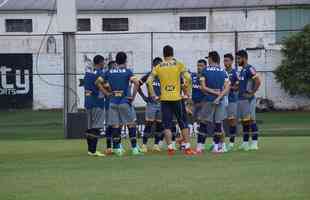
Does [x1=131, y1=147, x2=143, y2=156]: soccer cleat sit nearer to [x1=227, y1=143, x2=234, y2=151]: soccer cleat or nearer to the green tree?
[x1=227, y1=143, x2=234, y2=151]: soccer cleat

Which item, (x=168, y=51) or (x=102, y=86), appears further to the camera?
(x=102, y=86)

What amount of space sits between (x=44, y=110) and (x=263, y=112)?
433 inches

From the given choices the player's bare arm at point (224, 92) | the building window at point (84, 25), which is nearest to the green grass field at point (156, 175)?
the player's bare arm at point (224, 92)

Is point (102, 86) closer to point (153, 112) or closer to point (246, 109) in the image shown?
point (153, 112)

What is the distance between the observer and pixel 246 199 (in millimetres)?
10844

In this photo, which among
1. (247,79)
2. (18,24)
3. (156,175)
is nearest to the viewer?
(156,175)

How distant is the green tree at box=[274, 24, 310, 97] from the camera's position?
134 ft

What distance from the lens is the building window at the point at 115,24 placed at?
149ft

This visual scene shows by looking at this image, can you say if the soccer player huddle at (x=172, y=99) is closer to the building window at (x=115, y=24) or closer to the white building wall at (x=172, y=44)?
the white building wall at (x=172, y=44)

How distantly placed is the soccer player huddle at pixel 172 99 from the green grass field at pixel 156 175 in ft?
2.02

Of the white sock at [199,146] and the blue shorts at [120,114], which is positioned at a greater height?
the blue shorts at [120,114]

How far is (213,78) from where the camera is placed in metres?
18.5

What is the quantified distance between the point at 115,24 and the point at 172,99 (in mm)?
28453

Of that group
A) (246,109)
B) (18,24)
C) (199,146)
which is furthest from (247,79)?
(18,24)
